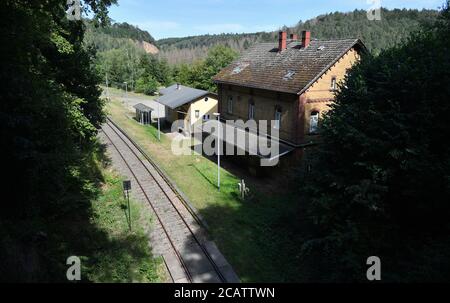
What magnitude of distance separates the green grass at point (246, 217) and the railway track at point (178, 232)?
0.62 meters

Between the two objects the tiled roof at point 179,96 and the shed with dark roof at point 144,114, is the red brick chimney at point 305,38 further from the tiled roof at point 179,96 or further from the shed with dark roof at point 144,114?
the shed with dark roof at point 144,114

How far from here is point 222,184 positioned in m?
24.3

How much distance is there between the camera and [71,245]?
14898 mm

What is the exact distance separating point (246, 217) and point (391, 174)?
889 centimetres

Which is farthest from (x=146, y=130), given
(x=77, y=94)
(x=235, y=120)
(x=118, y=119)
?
(x=77, y=94)

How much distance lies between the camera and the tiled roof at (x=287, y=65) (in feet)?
81.5

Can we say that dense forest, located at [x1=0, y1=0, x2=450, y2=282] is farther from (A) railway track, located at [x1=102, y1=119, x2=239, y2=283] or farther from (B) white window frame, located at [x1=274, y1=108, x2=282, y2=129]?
(B) white window frame, located at [x1=274, y1=108, x2=282, y2=129]

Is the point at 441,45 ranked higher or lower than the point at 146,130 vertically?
higher

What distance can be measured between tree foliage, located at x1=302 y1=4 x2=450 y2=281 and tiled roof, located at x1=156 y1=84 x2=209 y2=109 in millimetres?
25786

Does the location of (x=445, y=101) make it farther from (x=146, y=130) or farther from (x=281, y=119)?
(x=146, y=130)

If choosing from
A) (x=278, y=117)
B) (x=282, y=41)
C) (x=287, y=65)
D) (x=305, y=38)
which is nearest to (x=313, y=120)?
(x=278, y=117)

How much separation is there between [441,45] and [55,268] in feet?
57.1

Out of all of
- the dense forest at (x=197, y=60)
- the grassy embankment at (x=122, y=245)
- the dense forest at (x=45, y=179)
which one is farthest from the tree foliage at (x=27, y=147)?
the dense forest at (x=197, y=60)

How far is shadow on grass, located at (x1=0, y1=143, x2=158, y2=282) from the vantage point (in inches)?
385
